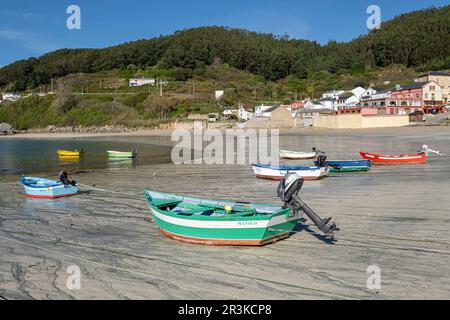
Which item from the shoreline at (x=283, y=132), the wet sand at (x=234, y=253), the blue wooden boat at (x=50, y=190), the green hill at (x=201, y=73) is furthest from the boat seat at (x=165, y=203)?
the green hill at (x=201, y=73)

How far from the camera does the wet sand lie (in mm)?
8492

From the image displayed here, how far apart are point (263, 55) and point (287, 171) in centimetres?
15039

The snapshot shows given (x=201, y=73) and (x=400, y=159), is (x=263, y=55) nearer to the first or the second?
(x=201, y=73)

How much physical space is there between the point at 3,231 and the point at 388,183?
16.4 metres

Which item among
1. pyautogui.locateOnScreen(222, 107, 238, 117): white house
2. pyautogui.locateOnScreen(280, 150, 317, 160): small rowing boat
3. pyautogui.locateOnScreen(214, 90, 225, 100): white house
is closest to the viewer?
pyautogui.locateOnScreen(280, 150, 317, 160): small rowing boat

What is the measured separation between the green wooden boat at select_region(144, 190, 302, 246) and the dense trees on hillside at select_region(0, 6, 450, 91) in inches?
5156

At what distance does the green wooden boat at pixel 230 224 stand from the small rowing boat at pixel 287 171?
1015 cm

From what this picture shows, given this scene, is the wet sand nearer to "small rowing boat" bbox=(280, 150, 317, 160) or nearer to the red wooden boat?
the red wooden boat

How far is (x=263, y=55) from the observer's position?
547 ft

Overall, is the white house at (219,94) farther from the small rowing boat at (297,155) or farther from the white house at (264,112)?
the small rowing boat at (297,155)

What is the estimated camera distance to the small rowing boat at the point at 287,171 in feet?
74.3

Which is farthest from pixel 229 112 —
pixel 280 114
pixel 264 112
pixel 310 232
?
pixel 310 232

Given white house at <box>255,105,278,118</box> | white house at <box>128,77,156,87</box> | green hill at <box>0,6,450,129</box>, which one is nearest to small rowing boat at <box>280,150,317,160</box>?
white house at <box>255,105,278,118</box>
